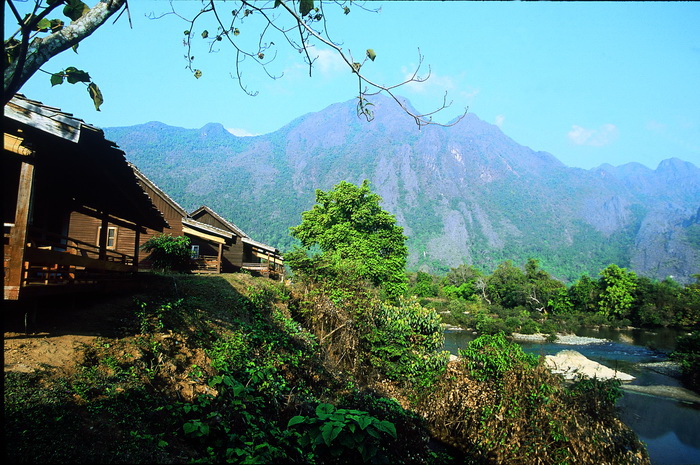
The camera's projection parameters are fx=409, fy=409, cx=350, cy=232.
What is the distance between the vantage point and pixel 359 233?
1267 inches

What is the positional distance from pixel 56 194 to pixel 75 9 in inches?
363

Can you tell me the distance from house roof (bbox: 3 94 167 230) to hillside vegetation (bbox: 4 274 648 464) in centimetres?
247

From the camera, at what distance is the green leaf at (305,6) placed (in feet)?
13.2

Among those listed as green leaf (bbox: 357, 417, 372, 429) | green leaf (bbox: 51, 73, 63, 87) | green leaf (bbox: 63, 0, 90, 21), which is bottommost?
green leaf (bbox: 357, 417, 372, 429)

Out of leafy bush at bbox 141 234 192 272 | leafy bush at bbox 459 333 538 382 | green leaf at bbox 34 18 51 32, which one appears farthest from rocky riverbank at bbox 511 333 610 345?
green leaf at bbox 34 18 51 32

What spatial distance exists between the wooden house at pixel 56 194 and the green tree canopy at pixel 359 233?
19.1m

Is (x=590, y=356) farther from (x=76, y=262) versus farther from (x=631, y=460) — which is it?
(x=76, y=262)

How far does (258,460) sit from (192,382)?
3182 mm

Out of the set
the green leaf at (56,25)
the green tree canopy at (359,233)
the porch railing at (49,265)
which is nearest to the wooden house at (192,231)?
the green tree canopy at (359,233)

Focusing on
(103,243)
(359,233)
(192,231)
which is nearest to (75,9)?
(103,243)

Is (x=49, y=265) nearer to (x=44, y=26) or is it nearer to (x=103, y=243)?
(x=103, y=243)

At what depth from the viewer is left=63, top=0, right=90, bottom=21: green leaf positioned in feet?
12.2

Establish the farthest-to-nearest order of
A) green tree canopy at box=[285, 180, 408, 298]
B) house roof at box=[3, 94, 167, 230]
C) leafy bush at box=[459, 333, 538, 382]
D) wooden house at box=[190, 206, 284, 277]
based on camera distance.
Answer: green tree canopy at box=[285, 180, 408, 298] < wooden house at box=[190, 206, 284, 277] < leafy bush at box=[459, 333, 538, 382] < house roof at box=[3, 94, 167, 230]

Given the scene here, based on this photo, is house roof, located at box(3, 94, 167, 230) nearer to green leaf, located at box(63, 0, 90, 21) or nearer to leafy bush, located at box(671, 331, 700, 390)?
green leaf, located at box(63, 0, 90, 21)
